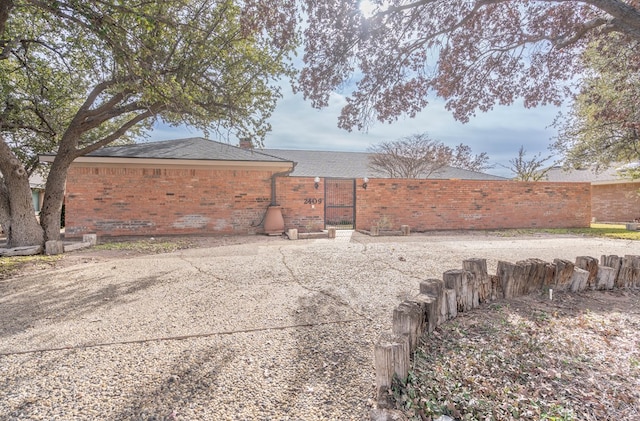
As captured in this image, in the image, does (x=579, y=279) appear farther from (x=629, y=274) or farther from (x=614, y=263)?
(x=629, y=274)

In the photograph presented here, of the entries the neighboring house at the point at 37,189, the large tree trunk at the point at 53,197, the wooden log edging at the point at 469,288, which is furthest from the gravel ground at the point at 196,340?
the neighboring house at the point at 37,189

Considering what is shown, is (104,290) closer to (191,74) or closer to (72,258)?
(72,258)

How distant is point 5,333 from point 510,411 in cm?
380

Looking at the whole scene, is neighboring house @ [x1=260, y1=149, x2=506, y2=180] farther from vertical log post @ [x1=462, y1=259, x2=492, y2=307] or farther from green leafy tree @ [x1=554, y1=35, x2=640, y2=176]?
vertical log post @ [x1=462, y1=259, x2=492, y2=307]

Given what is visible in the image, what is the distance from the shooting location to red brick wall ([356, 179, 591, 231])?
10.7 metres

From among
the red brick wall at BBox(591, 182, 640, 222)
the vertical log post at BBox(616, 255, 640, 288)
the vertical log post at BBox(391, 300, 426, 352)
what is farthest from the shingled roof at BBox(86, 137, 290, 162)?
the red brick wall at BBox(591, 182, 640, 222)

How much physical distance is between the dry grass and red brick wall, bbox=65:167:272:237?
27.0 ft

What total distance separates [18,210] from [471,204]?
13.4m

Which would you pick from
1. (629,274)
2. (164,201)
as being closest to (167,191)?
(164,201)

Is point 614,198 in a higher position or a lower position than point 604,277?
higher

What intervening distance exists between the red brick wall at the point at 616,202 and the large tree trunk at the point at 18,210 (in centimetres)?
2476

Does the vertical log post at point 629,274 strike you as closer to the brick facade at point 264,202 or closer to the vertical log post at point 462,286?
the vertical log post at point 462,286

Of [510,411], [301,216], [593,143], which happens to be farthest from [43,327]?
[593,143]

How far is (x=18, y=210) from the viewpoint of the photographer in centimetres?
639
